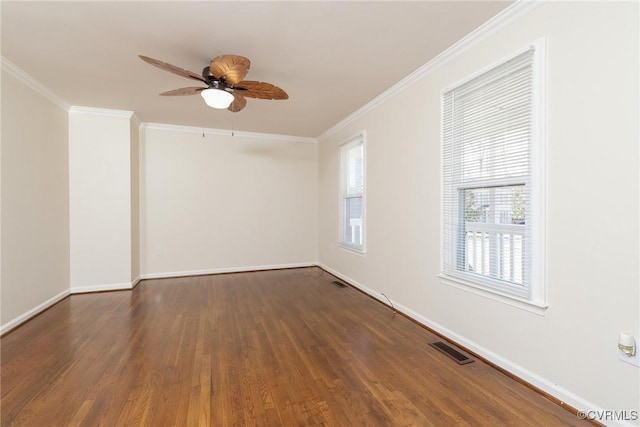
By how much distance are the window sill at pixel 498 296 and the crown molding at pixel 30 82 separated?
14.3 ft

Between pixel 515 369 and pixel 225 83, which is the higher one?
pixel 225 83

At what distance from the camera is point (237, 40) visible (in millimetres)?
2291

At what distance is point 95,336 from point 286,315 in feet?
5.71

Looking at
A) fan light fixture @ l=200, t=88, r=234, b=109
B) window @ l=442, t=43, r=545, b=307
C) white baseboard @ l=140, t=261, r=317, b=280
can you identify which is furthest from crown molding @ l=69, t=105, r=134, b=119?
window @ l=442, t=43, r=545, b=307

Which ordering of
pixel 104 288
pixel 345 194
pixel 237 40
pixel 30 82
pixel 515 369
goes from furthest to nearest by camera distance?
1. pixel 345 194
2. pixel 104 288
3. pixel 30 82
4. pixel 237 40
5. pixel 515 369

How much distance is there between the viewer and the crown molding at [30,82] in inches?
105

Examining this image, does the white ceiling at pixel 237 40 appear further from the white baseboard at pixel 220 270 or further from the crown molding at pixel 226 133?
the white baseboard at pixel 220 270

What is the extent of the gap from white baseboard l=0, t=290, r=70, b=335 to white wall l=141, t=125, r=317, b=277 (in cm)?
113

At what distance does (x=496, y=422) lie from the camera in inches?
62.2

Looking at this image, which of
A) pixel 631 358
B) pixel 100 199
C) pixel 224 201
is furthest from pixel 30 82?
pixel 631 358

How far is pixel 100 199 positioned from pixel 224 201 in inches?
68.2

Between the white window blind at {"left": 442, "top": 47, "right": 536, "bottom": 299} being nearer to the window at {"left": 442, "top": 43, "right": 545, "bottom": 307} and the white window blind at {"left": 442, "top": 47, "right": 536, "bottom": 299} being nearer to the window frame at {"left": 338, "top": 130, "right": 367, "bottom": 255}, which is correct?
the window at {"left": 442, "top": 43, "right": 545, "bottom": 307}

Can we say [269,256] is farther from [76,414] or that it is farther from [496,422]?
[496,422]

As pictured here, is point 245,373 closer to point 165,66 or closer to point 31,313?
point 165,66
